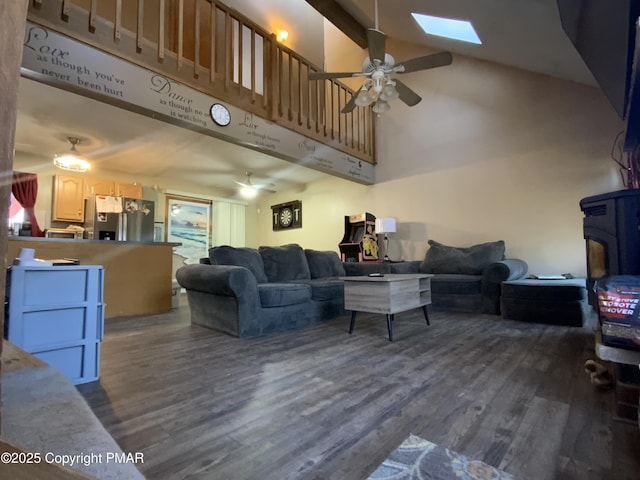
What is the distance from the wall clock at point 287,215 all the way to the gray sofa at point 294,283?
9.08 feet

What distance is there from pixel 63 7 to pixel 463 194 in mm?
4882

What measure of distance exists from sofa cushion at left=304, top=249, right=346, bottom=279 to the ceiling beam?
12.9 feet

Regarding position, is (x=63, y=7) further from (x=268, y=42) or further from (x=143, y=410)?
(x=143, y=410)

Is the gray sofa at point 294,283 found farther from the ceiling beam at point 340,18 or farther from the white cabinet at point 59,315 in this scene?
the ceiling beam at point 340,18

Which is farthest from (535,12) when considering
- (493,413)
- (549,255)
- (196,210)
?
(196,210)

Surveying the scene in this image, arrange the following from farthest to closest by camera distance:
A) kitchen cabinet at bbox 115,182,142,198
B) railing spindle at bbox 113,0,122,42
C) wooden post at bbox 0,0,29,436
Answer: kitchen cabinet at bbox 115,182,142,198 < railing spindle at bbox 113,0,122,42 < wooden post at bbox 0,0,29,436

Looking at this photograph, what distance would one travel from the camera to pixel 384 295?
99.8 inches

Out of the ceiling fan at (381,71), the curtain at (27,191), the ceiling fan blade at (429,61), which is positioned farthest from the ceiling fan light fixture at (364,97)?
the curtain at (27,191)

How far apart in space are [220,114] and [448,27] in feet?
10.4

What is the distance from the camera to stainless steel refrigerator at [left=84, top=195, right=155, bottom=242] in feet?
16.1

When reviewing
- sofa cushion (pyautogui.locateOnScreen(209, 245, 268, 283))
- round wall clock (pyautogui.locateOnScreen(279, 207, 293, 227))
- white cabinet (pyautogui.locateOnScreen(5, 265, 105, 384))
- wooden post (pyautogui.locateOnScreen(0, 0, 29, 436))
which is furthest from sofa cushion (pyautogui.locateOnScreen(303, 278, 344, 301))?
round wall clock (pyautogui.locateOnScreen(279, 207, 293, 227))

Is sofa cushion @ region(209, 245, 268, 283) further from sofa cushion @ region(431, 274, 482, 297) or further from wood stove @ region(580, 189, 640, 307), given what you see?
wood stove @ region(580, 189, 640, 307)

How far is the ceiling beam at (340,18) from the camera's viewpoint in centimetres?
491

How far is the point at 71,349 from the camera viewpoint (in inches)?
68.4
